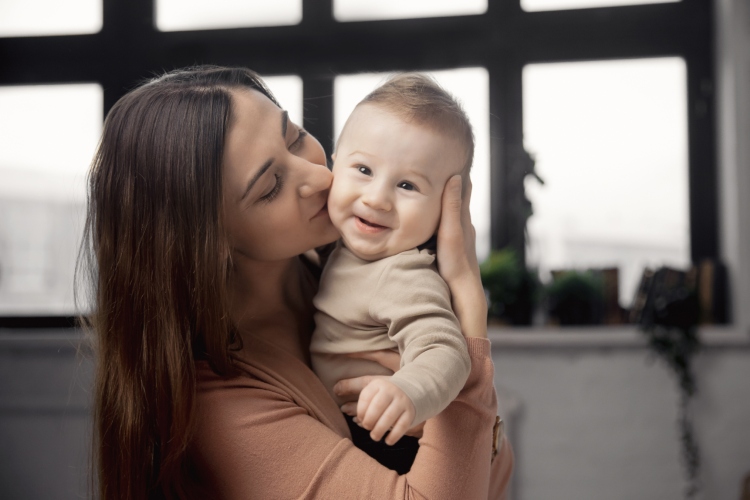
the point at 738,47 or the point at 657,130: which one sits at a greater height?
the point at 738,47

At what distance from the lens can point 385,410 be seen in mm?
733

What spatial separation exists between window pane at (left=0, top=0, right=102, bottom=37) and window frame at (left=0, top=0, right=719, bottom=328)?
68 millimetres

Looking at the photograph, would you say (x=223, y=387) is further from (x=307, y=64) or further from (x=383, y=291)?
(x=307, y=64)

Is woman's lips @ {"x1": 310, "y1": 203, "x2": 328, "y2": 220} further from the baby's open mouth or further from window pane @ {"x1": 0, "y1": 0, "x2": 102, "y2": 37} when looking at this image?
window pane @ {"x1": 0, "y1": 0, "x2": 102, "y2": 37}

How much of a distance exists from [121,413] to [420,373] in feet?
1.66

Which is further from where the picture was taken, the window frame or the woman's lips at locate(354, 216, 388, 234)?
the window frame

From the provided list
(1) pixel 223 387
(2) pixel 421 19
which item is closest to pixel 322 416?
(1) pixel 223 387

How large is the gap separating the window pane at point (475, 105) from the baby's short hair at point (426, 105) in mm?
2079

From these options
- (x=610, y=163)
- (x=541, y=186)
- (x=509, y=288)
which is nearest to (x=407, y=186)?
(x=509, y=288)

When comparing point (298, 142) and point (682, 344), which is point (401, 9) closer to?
point (682, 344)

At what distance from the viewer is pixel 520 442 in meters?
2.86

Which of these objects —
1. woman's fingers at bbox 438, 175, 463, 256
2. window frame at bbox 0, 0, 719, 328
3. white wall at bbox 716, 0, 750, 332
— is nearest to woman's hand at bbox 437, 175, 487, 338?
woman's fingers at bbox 438, 175, 463, 256

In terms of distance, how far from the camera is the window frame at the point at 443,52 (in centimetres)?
309

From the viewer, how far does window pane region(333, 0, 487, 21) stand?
3.21 metres
